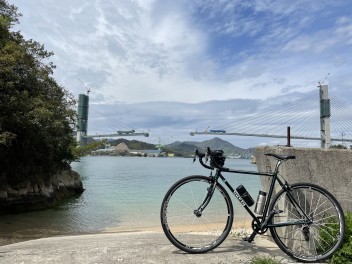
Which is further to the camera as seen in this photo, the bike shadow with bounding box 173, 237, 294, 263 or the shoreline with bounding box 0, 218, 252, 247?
the shoreline with bounding box 0, 218, 252, 247

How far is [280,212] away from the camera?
140 inches

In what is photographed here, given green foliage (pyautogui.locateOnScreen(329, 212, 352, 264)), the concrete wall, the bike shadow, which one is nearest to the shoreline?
the bike shadow

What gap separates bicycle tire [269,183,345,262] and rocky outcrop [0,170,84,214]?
13.7m

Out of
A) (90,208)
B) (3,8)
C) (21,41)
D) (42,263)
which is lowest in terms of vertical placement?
(90,208)

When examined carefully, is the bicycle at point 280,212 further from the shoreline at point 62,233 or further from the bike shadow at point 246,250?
the shoreline at point 62,233

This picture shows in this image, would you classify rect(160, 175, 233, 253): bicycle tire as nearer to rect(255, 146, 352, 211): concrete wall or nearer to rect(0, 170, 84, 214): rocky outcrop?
rect(255, 146, 352, 211): concrete wall

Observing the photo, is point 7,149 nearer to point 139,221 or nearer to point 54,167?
point 54,167

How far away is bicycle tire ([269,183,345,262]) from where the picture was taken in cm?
342

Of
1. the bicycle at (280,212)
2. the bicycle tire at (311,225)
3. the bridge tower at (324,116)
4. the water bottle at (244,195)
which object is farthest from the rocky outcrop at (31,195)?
→ the bridge tower at (324,116)

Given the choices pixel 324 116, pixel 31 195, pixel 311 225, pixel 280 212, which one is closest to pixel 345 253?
pixel 311 225

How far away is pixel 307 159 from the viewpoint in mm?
3936

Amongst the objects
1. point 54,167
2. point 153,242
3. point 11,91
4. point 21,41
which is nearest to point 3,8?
point 21,41

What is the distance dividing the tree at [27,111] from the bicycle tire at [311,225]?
33.7ft

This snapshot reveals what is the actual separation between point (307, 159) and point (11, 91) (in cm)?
1162
